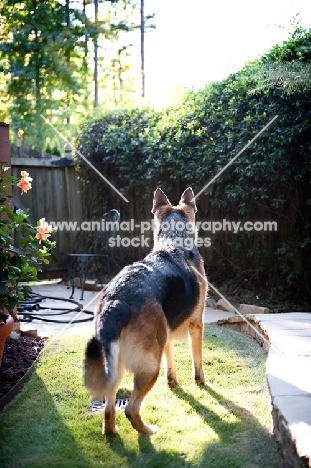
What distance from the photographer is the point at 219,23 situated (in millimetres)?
7547

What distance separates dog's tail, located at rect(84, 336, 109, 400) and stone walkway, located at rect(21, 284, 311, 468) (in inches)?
33.0

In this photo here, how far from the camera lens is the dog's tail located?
2.12 metres

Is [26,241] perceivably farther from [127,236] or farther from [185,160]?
[127,236]

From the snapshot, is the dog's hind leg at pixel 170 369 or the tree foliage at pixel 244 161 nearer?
the dog's hind leg at pixel 170 369

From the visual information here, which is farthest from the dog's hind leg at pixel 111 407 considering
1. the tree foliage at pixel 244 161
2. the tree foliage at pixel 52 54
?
the tree foliage at pixel 52 54

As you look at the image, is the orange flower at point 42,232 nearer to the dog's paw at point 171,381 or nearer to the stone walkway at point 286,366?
the dog's paw at point 171,381

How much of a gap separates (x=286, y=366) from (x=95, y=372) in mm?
1263

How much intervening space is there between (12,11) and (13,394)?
39.2ft

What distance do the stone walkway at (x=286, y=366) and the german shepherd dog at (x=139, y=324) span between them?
2.09 ft

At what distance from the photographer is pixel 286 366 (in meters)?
2.76

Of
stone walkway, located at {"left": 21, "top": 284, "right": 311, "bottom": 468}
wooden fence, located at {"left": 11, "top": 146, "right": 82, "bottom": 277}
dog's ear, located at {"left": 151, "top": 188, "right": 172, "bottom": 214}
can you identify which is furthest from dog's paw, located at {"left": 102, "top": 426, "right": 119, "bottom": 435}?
wooden fence, located at {"left": 11, "top": 146, "right": 82, "bottom": 277}

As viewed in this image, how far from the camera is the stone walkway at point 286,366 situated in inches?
74.5

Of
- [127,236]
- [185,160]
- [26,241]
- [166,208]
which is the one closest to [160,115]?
[185,160]

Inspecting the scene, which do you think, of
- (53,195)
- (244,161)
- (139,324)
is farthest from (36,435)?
(53,195)
